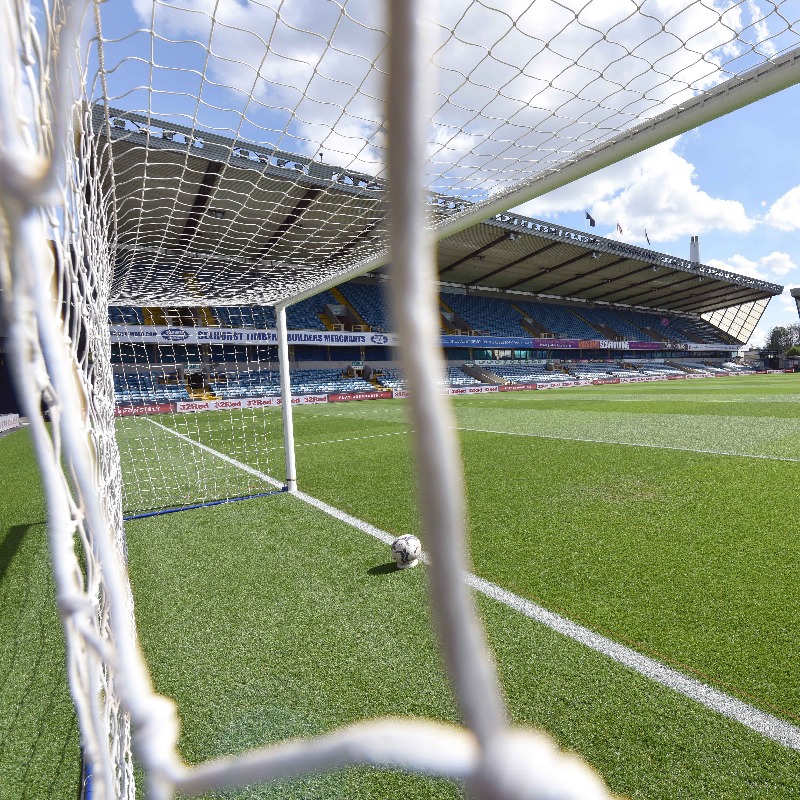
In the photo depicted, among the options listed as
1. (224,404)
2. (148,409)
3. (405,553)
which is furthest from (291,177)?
(148,409)

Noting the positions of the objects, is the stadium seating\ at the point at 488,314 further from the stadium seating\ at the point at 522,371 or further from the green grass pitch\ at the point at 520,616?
the green grass pitch\ at the point at 520,616

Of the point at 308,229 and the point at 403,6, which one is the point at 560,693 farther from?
the point at 308,229

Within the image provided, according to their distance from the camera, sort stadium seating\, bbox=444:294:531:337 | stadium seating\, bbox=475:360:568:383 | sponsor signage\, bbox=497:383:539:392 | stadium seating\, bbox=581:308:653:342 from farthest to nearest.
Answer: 1. stadium seating\, bbox=581:308:653:342
2. stadium seating\, bbox=444:294:531:337
3. stadium seating\, bbox=475:360:568:383
4. sponsor signage\, bbox=497:383:539:392

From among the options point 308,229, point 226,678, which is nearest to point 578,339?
point 308,229

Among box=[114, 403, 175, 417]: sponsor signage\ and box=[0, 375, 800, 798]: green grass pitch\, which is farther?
box=[114, 403, 175, 417]: sponsor signage\

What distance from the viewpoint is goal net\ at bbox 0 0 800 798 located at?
1.11 feet

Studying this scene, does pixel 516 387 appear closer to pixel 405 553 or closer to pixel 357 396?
pixel 357 396

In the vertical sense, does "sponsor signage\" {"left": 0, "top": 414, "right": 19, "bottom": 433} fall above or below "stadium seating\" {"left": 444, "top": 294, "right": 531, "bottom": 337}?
below

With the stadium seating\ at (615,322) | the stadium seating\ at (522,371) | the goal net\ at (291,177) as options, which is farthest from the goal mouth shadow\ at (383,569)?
the stadium seating\ at (615,322)

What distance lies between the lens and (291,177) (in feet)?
12.8

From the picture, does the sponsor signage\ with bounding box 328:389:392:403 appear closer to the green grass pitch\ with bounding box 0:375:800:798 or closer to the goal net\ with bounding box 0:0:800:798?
the goal net\ with bounding box 0:0:800:798

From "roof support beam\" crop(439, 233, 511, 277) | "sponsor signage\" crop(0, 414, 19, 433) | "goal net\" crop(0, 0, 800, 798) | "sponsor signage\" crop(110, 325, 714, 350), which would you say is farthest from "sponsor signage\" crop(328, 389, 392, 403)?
"goal net\" crop(0, 0, 800, 798)

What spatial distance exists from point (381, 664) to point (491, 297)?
37.0 m

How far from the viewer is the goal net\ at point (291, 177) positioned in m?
0.34
